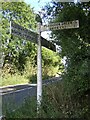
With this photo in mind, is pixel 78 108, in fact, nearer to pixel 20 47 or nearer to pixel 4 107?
pixel 4 107

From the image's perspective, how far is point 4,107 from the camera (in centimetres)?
409

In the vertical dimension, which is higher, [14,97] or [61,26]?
[61,26]

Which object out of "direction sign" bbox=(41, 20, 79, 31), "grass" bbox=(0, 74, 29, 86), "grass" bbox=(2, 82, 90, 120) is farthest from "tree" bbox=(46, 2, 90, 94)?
"grass" bbox=(0, 74, 29, 86)

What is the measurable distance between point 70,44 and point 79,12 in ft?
1.91

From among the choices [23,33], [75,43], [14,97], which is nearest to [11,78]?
[14,97]

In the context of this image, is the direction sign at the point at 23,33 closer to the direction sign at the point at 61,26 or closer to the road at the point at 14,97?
the direction sign at the point at 61,26

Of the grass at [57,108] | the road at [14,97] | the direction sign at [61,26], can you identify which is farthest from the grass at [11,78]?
the direction sign at [61,26]

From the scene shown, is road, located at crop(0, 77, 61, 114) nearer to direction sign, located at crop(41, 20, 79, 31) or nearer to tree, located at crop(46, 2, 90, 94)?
tree, located at crop(46, 2, 90, 94)

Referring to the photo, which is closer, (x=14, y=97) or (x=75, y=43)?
(x=75, y=43)

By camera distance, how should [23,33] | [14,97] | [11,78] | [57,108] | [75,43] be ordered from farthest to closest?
[11,78] → [14,97] → [75,43] → [57,108] → [23,33]

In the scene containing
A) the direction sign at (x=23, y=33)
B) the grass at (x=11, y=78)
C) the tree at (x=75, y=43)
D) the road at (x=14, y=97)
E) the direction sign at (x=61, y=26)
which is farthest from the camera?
the grass at (x=11, y=78)

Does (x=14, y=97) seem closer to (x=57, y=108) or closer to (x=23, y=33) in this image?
(x=57, y=108)

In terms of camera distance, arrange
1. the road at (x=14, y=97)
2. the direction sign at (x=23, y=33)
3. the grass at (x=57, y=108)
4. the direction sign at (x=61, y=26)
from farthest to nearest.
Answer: the road at (x=14, y=97) → the direction sign at (x=61, y=26) → the grass at (x=57, y=108) → the direction sign at (x=23, y=33)

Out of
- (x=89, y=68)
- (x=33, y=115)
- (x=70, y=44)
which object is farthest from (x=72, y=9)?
(x=33, y=115)
